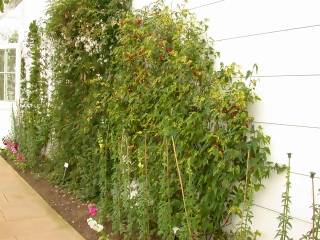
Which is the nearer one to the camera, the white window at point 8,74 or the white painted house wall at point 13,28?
the white painted house wall at point 13,28

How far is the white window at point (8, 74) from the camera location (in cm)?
983

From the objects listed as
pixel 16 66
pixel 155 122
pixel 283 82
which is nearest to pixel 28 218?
pixel 155 122

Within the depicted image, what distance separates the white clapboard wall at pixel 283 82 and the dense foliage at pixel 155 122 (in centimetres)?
12

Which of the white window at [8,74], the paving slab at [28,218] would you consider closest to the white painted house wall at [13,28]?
the white window at [8,74]

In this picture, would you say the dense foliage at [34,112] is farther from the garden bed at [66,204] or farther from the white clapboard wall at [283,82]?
the white clapboard wall at [283,82]

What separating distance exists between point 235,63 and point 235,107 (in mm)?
388

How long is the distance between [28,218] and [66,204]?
1.86 feet

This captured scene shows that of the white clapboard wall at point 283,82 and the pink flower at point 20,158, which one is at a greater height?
the white clapboard wall at point 283,82

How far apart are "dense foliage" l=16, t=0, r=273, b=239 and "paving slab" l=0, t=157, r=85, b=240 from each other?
46 centimetres

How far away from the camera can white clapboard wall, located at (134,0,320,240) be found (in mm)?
2713

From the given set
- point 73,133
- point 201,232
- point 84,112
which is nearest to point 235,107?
point 201,232

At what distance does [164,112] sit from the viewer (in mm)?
3779

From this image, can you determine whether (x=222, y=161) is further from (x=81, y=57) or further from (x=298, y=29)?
(x=81, y=57)

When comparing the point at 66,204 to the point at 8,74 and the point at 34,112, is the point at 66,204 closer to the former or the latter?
the point at 34,112
